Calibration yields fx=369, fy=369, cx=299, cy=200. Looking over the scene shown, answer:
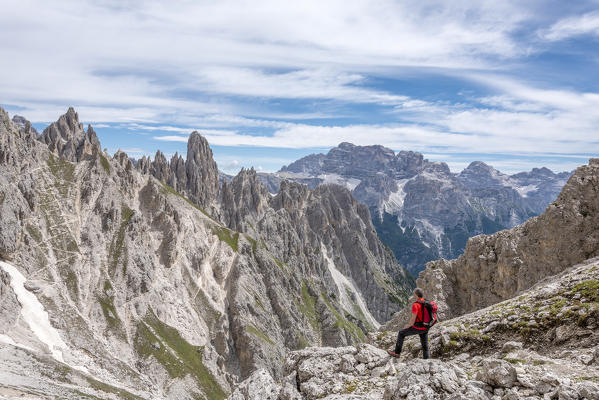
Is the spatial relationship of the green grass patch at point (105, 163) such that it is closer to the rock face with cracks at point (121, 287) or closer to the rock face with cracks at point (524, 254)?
the rock face with cracks at point (121, 287)

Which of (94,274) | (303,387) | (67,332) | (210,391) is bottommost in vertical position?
(210,391)

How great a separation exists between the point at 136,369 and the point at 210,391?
26.1 m

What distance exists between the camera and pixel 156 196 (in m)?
155

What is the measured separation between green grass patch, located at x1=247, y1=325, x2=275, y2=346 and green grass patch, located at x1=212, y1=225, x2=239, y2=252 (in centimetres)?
3737

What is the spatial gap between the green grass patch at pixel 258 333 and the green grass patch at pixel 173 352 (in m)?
23.3

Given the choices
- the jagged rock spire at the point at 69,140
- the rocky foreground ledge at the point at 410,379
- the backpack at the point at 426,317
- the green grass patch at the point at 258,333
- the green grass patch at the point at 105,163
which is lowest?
the green grass patch at the point at 258,333

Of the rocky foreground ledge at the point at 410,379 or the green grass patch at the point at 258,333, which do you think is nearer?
the rocky foreground ledge at the point at 410,379

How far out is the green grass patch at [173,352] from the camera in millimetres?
116750

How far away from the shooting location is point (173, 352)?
12181 cm

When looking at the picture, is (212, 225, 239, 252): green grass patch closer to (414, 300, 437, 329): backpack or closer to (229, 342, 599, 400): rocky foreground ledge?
(229, 342, 599, 400): rocky foreground ledge

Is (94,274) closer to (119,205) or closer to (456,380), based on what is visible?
(119,205)

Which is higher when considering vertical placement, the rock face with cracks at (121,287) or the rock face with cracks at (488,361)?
the rock face with cracks at (488,361)

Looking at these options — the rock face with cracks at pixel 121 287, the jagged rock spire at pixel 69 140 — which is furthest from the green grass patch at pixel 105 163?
the jagged rock spire at pixel 69 140

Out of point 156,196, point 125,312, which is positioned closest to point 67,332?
point 125,312
